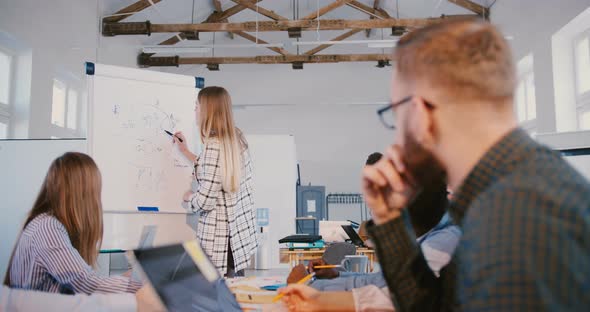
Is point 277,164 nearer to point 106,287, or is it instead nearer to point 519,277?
point 106,287

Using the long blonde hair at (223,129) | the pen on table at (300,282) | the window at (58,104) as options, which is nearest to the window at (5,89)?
the window at (58,104)

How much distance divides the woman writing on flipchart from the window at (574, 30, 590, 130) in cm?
511

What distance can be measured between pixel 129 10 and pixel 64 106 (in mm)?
2291

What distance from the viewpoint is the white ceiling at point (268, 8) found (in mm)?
8273

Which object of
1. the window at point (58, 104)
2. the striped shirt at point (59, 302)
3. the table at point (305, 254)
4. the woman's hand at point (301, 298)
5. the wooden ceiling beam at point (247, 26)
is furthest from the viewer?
the wooden ceiling beam at point (247, 26)

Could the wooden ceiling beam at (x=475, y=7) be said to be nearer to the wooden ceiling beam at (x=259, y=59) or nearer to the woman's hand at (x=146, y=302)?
the wooden ceiling beam at (x=259, y=59)

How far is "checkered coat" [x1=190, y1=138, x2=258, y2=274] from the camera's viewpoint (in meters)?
2.45

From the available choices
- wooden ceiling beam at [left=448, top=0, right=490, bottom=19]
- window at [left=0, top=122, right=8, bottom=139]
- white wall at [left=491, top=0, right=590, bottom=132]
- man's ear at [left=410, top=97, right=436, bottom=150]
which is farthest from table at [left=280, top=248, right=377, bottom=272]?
wooden ceiling beam at [left=448, top=0, right=490, bottom=19]

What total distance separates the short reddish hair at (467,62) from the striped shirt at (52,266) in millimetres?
1130

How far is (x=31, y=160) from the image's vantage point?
3842mm

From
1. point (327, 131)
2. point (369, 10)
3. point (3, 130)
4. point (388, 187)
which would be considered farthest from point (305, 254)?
point (327, 131)

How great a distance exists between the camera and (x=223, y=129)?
2504 millimetres

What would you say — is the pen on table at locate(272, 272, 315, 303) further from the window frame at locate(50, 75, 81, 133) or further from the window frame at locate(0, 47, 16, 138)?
the window frame at locate(50, 75, 81, 133)

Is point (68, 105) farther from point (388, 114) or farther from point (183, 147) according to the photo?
point (388, 114)
